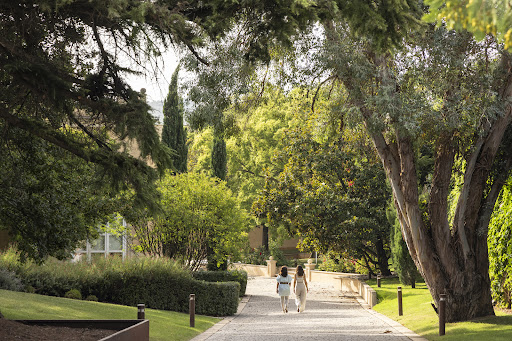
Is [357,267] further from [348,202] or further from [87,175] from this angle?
[87,175]

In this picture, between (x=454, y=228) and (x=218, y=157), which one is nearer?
(x=454, y=228)

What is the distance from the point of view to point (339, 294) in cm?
2733

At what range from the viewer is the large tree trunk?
14469 mm

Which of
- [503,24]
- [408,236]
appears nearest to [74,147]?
[503,24]

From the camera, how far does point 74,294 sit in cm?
1770

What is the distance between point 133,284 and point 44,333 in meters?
9.25

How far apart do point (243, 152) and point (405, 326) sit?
32544 mm

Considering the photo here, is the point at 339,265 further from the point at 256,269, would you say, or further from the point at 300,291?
the point at 300,291

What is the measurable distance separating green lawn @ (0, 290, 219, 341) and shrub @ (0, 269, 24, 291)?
962 millimetres

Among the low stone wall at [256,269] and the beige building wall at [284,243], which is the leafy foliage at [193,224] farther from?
the beige building wall at [284,243]

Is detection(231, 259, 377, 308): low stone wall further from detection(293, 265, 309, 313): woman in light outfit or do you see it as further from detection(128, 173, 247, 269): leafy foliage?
detection(293, 265, 309, 313): woman in light outfit

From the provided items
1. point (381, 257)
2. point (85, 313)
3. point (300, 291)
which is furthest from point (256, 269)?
point (85, 313)

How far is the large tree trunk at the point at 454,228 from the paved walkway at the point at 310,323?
1.67 meters

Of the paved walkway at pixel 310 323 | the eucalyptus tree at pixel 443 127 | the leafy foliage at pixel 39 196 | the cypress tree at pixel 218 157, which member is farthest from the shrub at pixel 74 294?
the cypress tree at pixel 218 157
